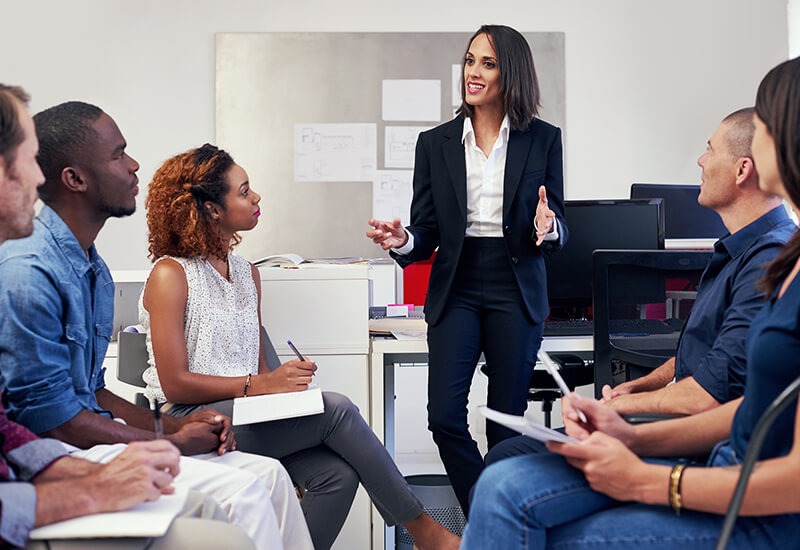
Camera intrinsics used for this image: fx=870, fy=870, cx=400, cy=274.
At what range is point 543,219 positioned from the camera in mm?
2334

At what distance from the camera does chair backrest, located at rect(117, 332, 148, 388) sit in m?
2.27

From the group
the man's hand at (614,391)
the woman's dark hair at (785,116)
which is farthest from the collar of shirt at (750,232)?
the woman's dark hair at (785,116)

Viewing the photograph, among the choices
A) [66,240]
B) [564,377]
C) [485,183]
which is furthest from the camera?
[564,377]

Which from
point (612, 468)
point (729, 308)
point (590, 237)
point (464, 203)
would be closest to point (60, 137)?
point (464, 203)

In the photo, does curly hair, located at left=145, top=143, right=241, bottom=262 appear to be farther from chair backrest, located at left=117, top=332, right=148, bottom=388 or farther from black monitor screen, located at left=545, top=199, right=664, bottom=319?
black monitor screen, located at left=545, top=199, right=664, bottom=319

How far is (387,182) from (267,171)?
68 centimetres

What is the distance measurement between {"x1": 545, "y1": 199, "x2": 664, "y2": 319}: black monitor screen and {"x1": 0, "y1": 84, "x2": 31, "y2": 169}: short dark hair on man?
191 centimetres

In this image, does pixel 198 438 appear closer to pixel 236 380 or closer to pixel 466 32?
pixel 236 380

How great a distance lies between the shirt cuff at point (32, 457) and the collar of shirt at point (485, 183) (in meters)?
1.37

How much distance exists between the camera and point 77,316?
1.62 m

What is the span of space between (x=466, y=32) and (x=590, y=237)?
2356 millimetres

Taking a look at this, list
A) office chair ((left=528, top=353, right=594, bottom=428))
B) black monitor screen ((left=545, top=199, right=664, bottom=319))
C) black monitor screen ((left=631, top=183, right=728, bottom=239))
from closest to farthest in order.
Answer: black monitor screen ((left=545, top=199, right=664, bottom=319))
black monitor screen ((left=631, top=183, right=728, bottom=239))
office chair ((left=528, top=353, right=594, bottom=428))

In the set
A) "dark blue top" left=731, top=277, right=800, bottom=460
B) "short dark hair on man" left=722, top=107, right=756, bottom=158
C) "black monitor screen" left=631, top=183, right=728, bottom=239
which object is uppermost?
"short dark hair on man" left=722, top=107, right=756, bottom=158

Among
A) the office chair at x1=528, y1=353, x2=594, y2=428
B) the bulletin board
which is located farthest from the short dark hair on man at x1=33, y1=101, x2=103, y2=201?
the bulletin board
